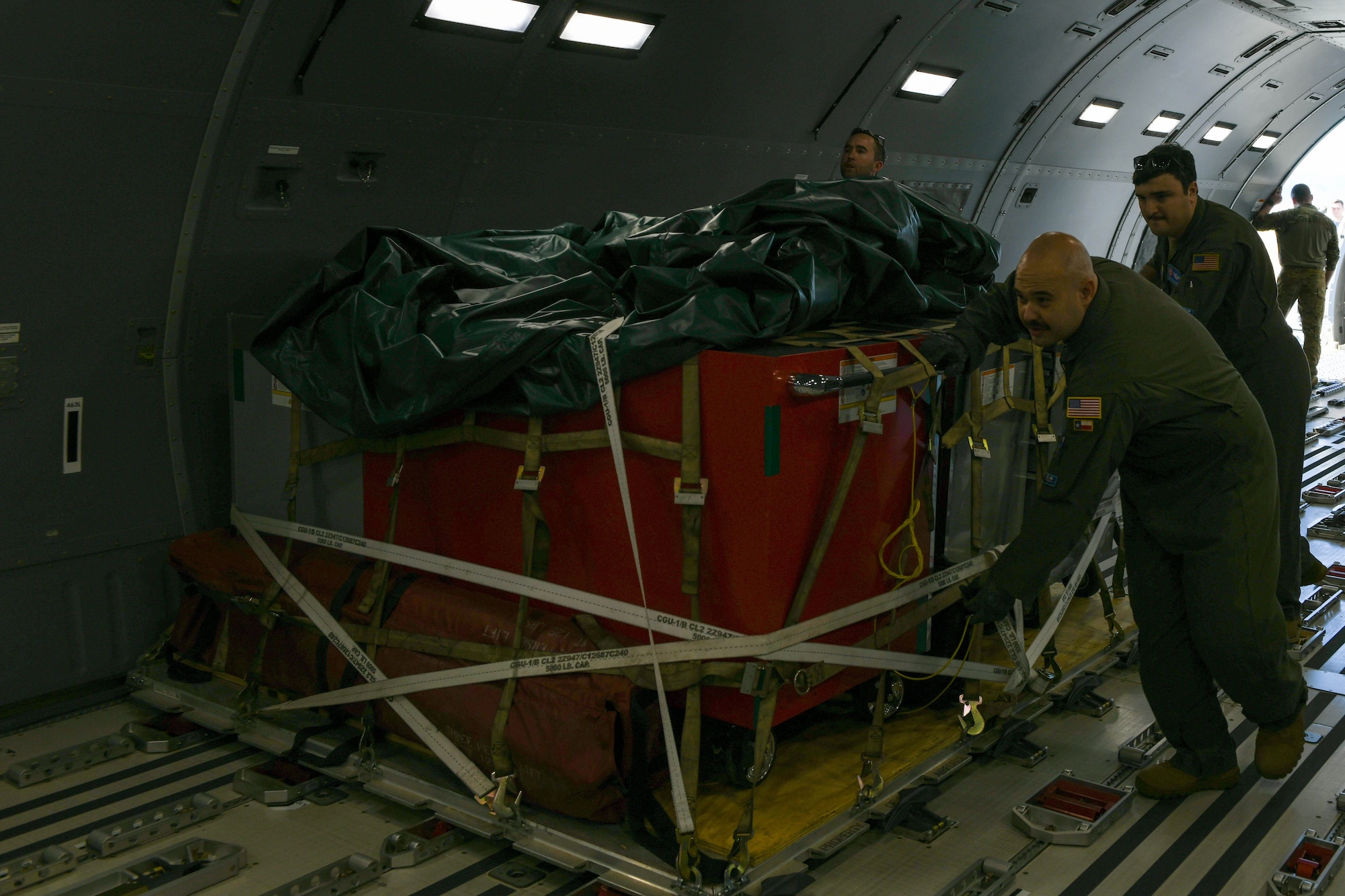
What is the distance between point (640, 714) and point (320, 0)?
2682mm

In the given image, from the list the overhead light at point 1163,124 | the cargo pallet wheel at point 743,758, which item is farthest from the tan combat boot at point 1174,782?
the overhead light at point 1163,124

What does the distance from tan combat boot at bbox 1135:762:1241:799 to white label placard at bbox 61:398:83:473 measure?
3.99m

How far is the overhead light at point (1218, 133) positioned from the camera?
1162cm

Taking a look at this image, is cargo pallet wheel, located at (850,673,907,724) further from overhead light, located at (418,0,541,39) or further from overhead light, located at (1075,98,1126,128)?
overhead light, located at (1075,98,1126,128)

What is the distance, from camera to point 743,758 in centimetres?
344

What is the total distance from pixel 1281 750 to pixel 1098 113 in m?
6.64

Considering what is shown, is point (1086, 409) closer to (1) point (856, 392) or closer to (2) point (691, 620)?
(1) point (856, 392)

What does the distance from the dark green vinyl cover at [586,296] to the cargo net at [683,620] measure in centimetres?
11

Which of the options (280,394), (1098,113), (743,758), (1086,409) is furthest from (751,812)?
(1098,113)

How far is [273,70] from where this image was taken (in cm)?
415

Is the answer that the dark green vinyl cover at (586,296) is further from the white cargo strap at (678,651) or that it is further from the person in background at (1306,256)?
the person in background at (1306,256)

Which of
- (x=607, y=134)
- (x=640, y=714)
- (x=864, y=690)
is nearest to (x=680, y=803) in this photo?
(x=640, y=714)

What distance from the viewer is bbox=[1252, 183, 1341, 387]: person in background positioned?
9.55 metres

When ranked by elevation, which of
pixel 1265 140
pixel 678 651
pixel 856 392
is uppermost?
pixel 1265 140
